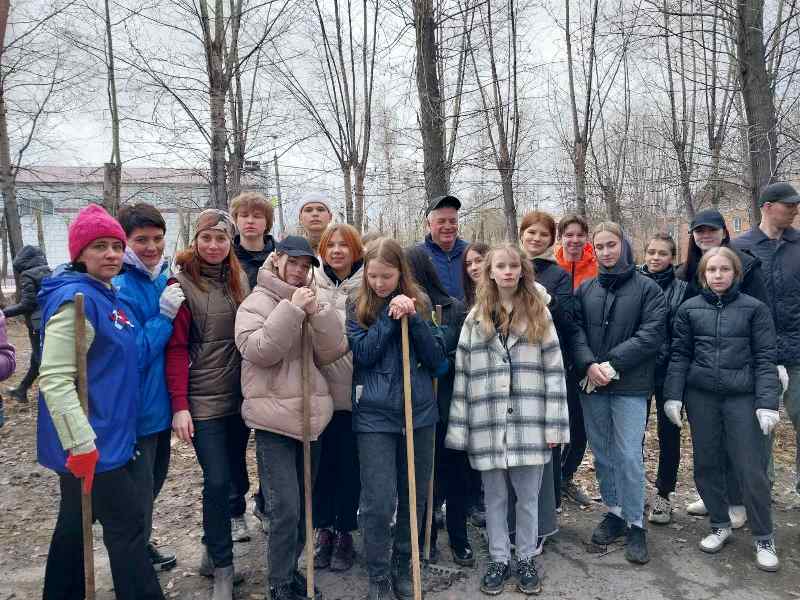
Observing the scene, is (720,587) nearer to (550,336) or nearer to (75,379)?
(550,336)

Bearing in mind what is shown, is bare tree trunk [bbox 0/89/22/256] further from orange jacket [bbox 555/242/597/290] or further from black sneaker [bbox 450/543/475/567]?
black sneaker [bbox 450/543/475/567]

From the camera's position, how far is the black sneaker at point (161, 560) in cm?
357

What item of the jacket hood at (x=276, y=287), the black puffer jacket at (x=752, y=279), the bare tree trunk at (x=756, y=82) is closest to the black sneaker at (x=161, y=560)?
the jacket hood at (x=276, y=287)

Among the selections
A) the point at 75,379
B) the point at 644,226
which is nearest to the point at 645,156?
the point at 644,226

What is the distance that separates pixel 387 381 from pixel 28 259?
21.9 feet

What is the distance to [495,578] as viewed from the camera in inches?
127

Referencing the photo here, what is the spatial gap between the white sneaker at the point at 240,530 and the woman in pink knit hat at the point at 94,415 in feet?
3.95

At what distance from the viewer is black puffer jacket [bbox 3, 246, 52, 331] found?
704cm

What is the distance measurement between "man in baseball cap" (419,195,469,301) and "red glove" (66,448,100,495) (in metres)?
2.49

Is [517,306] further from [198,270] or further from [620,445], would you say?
[198,270]

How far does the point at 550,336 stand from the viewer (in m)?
3.30

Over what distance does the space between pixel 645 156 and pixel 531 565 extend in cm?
1871

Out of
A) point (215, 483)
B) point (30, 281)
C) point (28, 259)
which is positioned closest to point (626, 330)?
point (215, 483)

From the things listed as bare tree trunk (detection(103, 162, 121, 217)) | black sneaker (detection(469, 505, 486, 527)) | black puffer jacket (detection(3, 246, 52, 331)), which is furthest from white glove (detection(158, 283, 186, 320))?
bare tree trunk (detection(103, 162, 121, 217))
